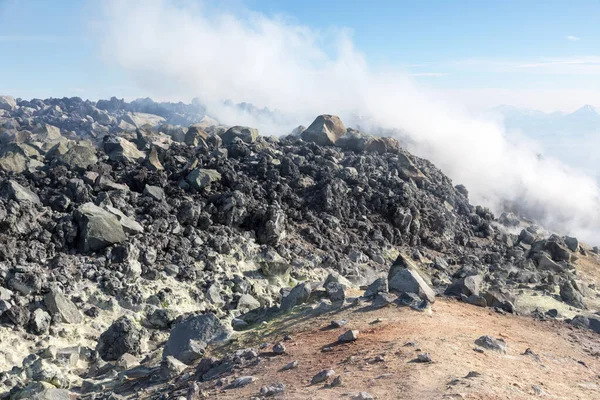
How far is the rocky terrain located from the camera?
734 cm

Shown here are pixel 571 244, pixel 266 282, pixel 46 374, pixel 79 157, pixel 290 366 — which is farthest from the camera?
pixel 571 244

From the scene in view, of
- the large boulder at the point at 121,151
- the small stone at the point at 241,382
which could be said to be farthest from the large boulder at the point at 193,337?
the large boulder at the point at 121,151

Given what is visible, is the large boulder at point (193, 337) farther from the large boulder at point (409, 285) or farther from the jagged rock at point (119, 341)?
the large boulder at point (409, 285)

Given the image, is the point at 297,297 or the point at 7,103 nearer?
the point at 297,297

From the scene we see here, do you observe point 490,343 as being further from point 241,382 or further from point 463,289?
point 241,382

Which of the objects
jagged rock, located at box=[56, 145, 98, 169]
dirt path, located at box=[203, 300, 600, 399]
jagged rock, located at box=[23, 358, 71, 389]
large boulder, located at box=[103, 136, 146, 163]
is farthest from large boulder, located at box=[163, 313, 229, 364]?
large boulder, located at box=[103, 136, 146, 163]

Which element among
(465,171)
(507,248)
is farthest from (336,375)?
(465,171)

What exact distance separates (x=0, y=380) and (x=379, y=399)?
5.82 metres

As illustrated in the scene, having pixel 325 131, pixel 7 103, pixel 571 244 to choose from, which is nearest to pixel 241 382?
pixel 571 244

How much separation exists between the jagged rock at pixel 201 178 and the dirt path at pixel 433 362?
25.8 ft

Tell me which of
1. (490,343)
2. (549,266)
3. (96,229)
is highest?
(96,229)

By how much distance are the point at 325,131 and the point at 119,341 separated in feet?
58.5

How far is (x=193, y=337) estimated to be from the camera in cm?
914

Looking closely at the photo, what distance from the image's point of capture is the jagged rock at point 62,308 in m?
10.5
